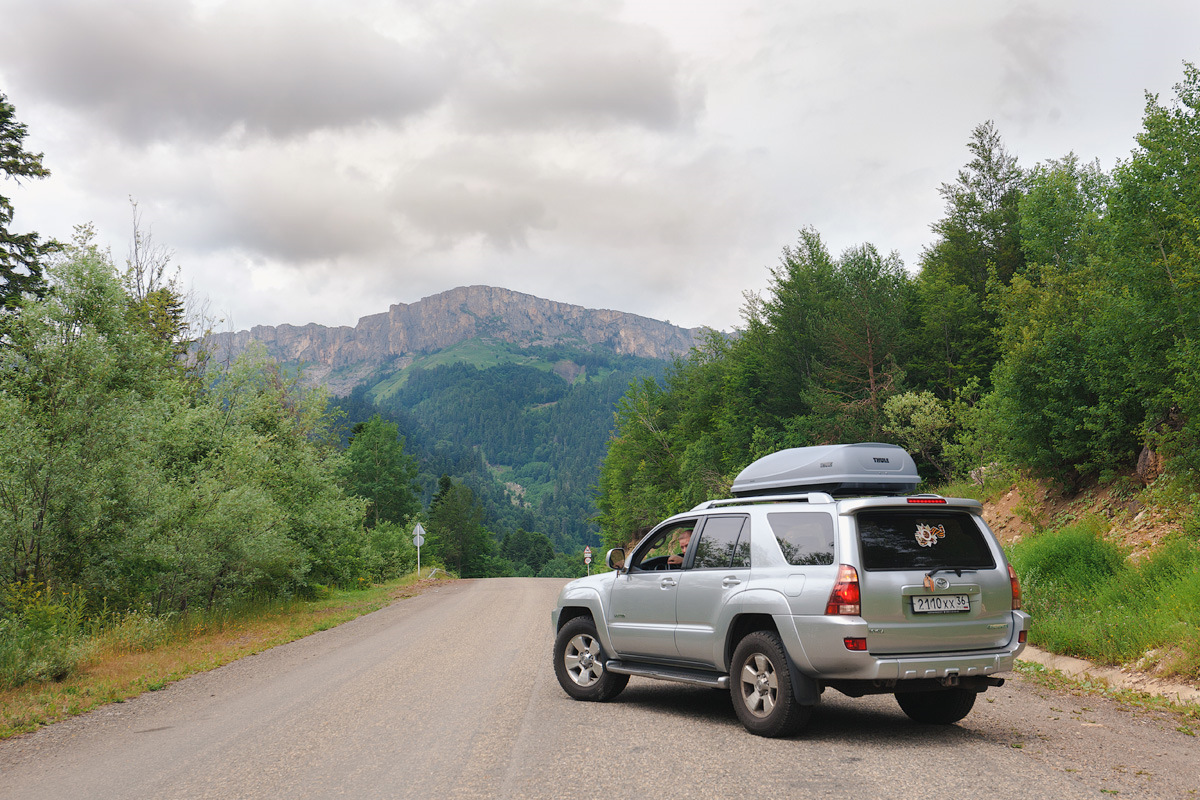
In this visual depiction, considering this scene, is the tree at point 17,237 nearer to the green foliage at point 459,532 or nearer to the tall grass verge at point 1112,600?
the tall grass verge at point 1112,600

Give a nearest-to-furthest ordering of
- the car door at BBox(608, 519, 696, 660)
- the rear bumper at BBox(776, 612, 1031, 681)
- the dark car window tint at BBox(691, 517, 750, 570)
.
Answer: the rear bumper at BBox(776, 612, 1031, 681), the dark car window tint at BBox(691, 517, 750, 570), the car door at BBox(608, 519, 696, 660)

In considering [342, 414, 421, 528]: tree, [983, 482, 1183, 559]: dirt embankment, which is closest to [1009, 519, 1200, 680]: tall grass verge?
[983, 482, 1183, 559]: dirt embankment

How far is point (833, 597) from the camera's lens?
19.4ft

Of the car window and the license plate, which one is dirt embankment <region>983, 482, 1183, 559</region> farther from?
the car window

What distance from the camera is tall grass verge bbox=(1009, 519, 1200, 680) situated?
28.2ft

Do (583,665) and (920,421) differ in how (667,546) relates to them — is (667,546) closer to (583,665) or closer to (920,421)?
(583,665)

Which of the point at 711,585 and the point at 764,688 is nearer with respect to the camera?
the point at 764,688

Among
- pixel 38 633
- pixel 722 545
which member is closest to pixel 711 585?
pixel 722 545

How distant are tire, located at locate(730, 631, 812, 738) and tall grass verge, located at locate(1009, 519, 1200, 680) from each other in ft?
16.4

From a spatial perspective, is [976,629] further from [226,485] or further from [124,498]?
[226,485]

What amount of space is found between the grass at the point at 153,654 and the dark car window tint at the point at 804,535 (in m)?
7.56

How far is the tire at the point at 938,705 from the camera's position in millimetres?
6695

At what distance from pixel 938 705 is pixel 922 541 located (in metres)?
1.72

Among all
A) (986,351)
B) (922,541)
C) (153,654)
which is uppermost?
(986,351)
